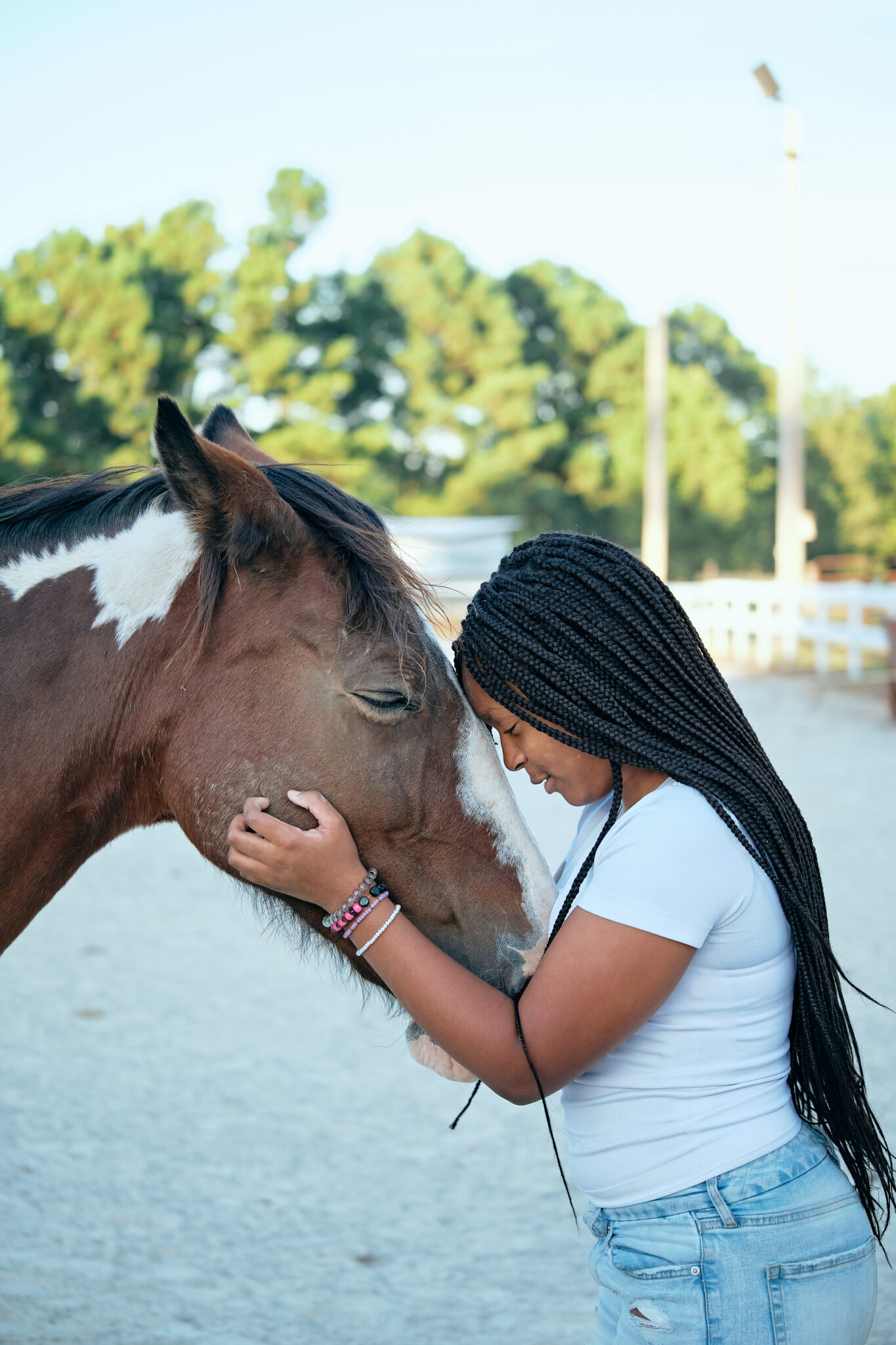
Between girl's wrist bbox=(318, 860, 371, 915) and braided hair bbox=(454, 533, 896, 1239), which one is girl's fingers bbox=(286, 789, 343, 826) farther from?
braided hair bbox=(454, 533, 896, 1239)

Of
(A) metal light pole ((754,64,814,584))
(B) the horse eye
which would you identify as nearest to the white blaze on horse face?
(B) the horse eye

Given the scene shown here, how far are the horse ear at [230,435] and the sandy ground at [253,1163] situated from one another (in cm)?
95

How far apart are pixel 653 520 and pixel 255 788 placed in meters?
20.4

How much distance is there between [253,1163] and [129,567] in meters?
2.66

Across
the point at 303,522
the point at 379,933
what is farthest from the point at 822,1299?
the point at 303,522

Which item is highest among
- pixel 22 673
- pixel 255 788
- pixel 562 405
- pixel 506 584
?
pixel 562 405

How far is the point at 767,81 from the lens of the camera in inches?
660

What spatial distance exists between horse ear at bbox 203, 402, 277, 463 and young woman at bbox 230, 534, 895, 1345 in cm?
67

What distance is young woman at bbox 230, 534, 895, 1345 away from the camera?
1458 mm

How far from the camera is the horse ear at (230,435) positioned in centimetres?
211

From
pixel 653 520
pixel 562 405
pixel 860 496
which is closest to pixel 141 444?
pixel 653 520

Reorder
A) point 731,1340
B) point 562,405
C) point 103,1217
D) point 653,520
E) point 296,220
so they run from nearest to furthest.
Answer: point 731,1340, point 103,1217, point 653,520, point 296,220, point 562,405

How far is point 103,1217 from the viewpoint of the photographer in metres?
3.34

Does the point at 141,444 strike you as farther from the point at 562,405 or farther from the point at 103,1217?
the point at 103,1217
